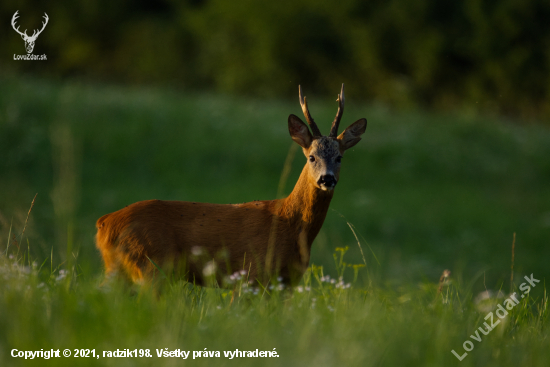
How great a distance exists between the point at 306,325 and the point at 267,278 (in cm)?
107

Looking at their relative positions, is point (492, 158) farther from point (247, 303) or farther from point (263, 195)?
point (247, 303)

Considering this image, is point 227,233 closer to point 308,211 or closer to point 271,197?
point 308,211

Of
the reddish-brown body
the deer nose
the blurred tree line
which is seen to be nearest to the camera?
the reddish-brown body

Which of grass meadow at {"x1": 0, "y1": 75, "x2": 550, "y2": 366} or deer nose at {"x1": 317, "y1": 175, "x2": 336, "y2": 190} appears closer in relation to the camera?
grass meadow at {"x1": 0, "y1": 75, "x2": 550, "y2": 366}

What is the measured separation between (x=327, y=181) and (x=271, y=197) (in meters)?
8.49

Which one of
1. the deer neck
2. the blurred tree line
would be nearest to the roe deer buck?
the deer neck

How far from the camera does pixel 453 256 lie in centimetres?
1177

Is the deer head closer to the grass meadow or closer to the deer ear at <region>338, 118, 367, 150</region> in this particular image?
the deer ear at <region>338, 118, 367, 150</region>

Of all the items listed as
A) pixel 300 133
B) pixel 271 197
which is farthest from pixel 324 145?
pixel 271 197

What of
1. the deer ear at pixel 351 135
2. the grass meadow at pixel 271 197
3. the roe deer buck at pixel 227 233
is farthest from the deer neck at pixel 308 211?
the deer ear at pixel 351 135

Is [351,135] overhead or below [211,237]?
overhead

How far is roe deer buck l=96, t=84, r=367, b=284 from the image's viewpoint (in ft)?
12.5

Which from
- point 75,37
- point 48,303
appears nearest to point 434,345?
point 48,303

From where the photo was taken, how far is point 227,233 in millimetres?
4004
